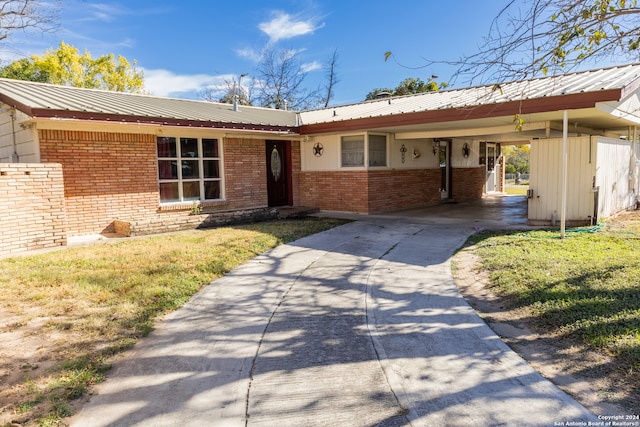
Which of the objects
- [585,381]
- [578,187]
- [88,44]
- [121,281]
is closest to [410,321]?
[585,381]

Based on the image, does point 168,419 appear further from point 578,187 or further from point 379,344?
point 578,187

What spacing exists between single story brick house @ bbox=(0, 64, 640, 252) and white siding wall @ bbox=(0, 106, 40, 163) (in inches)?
2.5

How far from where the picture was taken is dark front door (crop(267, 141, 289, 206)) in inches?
554

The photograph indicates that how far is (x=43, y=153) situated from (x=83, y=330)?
20.7 feet

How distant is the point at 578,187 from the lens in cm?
946

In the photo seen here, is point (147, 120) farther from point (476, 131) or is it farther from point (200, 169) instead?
point (476, 131)

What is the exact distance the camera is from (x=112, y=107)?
32.8 ft

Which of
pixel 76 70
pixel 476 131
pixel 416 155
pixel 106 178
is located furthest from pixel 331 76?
pixel 106 178

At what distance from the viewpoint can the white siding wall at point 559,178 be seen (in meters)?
9.30

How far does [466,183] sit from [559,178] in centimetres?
872

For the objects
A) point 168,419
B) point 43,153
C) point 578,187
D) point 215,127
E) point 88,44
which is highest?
point 88,44

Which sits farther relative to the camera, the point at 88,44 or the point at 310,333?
the point at 88,44

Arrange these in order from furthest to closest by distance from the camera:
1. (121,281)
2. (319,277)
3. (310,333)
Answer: (319,277)
(121,281)
(310,333)

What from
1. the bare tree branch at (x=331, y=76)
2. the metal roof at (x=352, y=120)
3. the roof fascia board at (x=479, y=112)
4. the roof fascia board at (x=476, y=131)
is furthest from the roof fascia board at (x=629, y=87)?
the bare tree branch at (x=331, y=76)
